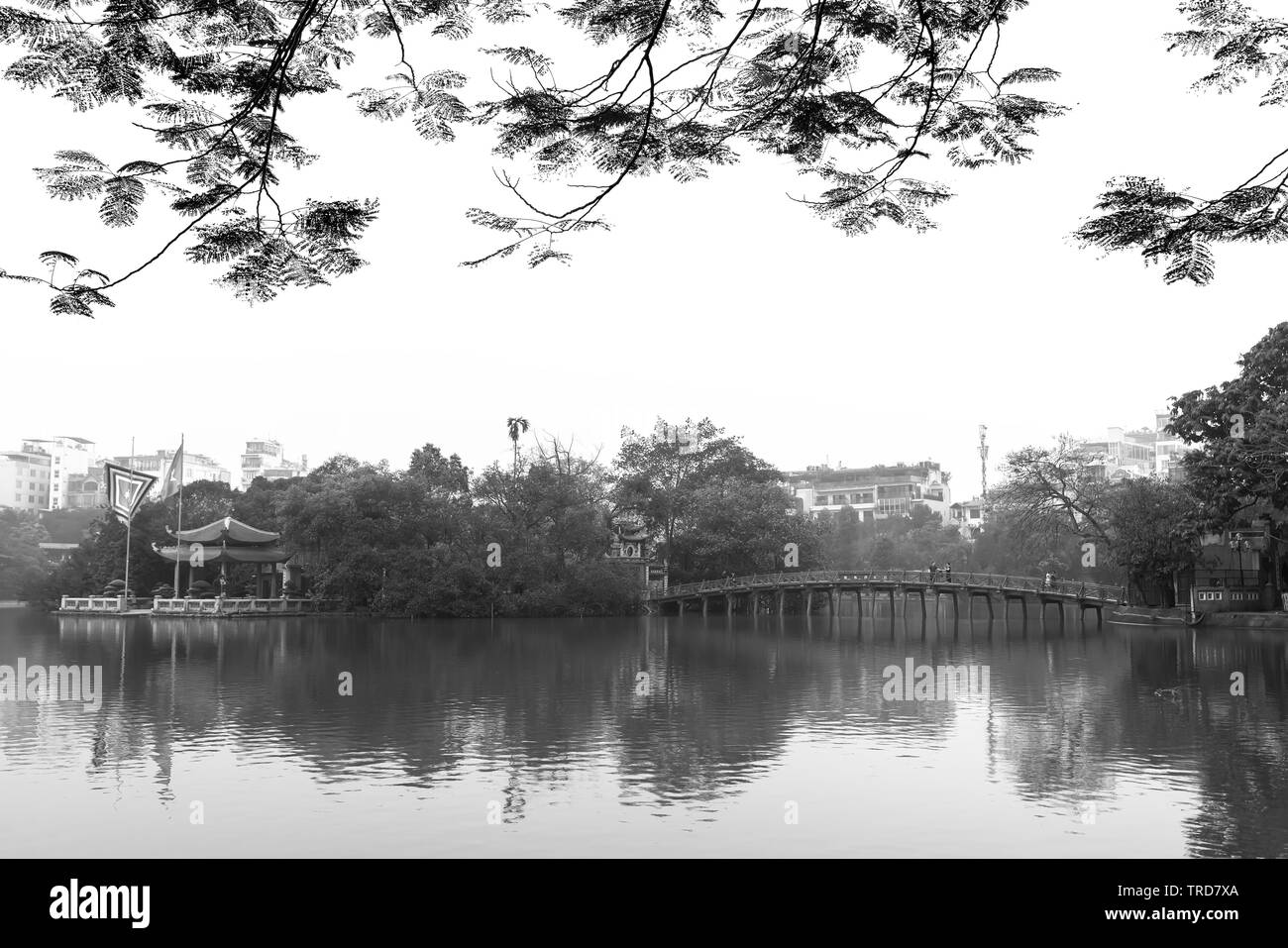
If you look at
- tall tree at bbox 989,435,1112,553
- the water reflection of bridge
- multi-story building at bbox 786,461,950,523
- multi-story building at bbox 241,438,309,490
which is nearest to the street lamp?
the water reflection of bridge

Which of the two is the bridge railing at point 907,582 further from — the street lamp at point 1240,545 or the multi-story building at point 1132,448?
the multi-story building at point 1132,448

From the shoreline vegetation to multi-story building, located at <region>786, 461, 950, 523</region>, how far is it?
5585 centimetres

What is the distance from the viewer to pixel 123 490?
4788 cm

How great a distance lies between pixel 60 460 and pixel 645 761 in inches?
4424

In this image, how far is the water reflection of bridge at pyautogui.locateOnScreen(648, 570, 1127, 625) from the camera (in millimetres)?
46438

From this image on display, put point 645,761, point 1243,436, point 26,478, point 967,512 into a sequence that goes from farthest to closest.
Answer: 1. point 967,512
2. point 26,478
3. point 1243,436
4. point 645,761

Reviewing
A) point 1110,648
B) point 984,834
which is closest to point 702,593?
point 1110,648

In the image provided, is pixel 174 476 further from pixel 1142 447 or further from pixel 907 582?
pixel 1142 447

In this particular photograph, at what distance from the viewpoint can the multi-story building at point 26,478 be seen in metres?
101

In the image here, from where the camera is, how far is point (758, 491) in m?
59.4

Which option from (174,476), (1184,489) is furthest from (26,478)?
(1184,489)

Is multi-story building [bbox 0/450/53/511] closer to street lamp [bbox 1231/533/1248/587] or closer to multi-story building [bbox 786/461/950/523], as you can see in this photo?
multi-story building [bbox 786/461/950/523]

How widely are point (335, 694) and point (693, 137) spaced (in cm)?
1852
